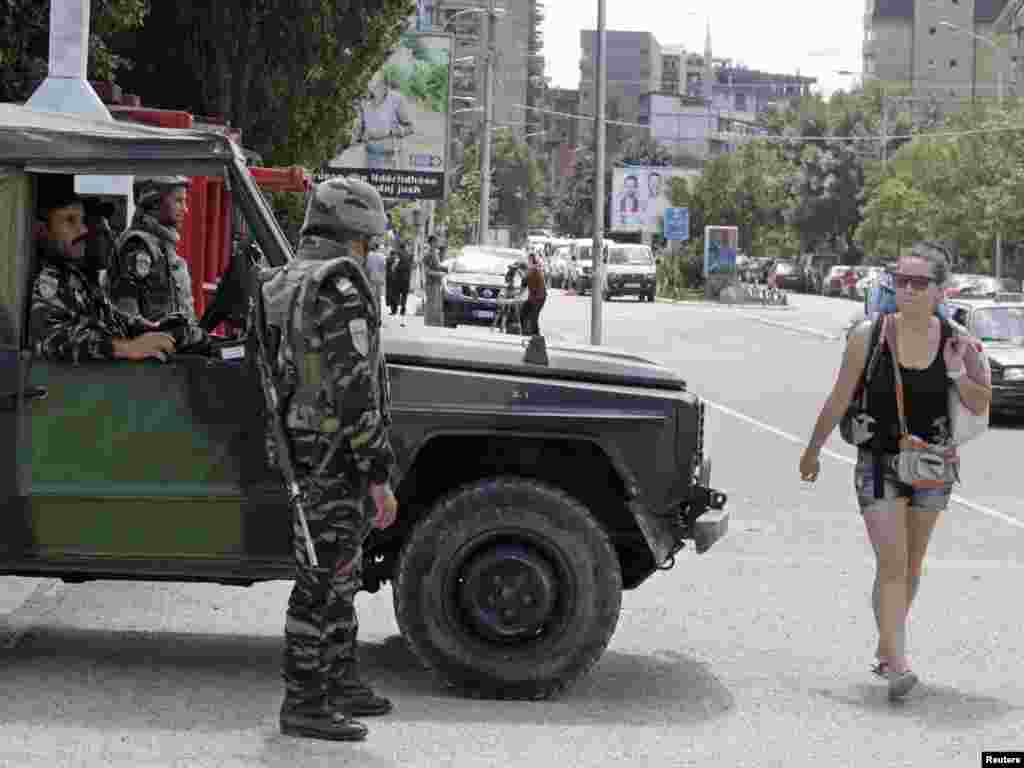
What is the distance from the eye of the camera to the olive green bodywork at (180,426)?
7.25 meters

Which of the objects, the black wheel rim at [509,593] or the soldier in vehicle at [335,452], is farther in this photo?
the black wheel rim at [509,593]

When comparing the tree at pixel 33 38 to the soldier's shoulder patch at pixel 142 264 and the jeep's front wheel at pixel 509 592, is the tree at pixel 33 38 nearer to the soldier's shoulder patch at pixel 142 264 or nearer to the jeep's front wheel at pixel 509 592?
the soldier's shoulder patch at pixel 142 264

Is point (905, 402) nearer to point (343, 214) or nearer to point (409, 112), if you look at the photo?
point (343, 214)

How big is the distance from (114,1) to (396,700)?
1234 centimetres

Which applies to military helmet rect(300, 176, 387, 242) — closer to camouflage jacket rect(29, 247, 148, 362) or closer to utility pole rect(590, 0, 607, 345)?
camouflage jacket rect(29, 247, 148, 362)

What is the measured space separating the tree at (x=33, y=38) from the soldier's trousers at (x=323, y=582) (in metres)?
10.9

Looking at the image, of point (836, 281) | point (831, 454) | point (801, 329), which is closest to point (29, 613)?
point (831, 454)

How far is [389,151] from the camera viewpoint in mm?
45594

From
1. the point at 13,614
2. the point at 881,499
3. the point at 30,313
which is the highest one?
the point at 30,313

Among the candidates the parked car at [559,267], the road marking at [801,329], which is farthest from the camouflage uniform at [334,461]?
the parked car at [559,267]

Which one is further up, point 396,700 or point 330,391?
point 330,391

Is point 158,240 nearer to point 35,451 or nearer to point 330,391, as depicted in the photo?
point 35,451

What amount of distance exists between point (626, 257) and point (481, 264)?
1017 inches

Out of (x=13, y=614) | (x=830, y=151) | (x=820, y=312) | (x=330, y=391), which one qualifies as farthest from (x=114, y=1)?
(x=830, y=151)
